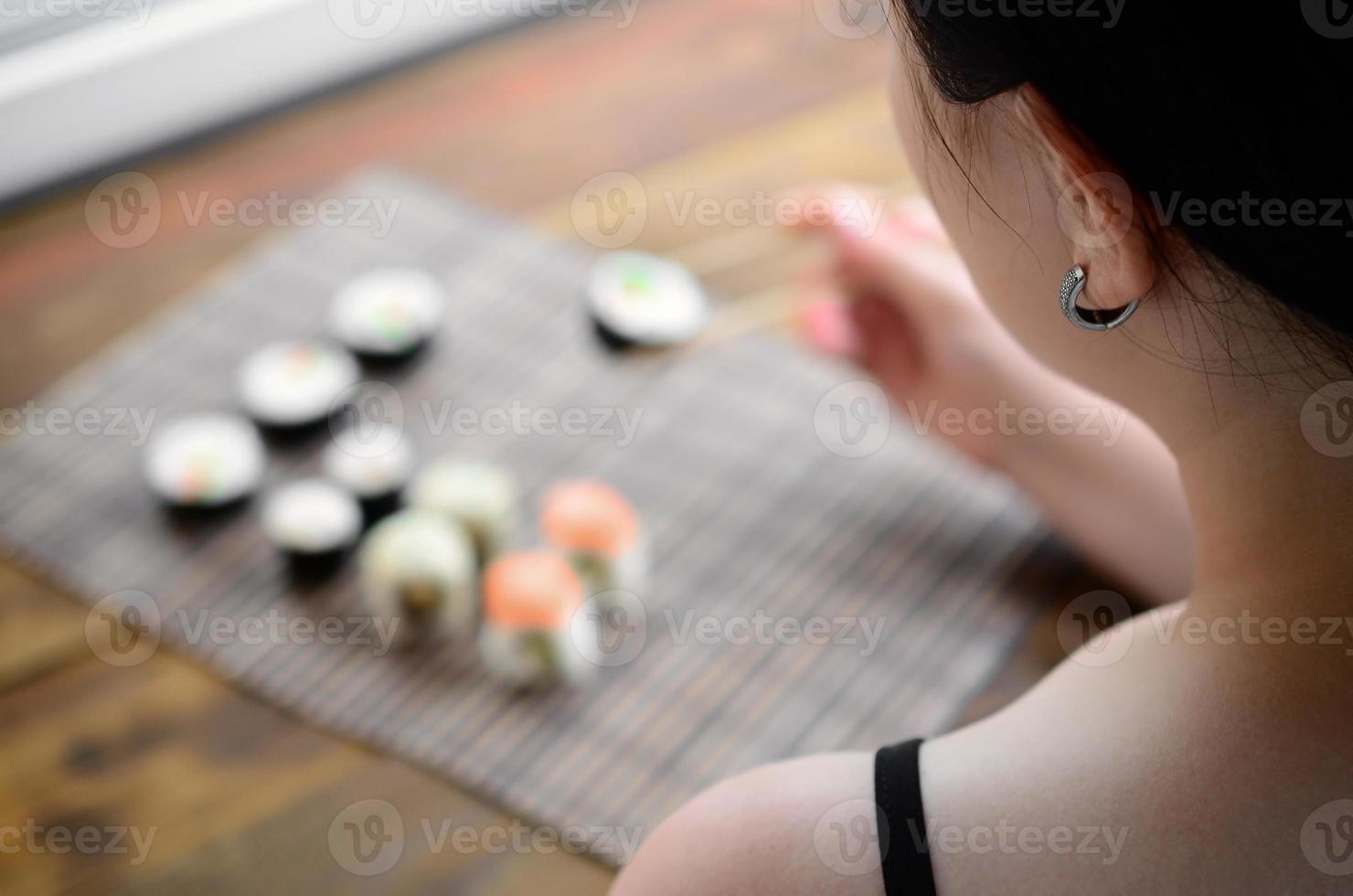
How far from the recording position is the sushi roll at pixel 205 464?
0.88m

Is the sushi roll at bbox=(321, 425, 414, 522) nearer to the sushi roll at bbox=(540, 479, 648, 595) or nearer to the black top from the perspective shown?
the sushi roll at bbox=(540, 479, 648, 595)

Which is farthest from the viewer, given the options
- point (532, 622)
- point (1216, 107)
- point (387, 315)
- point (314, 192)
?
point (314, 192)

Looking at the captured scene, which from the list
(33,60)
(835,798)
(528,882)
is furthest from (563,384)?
(33,60)

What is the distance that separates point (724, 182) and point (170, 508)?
554 millimetres

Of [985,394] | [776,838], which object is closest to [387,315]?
[985,394]

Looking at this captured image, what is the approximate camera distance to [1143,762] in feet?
1.48

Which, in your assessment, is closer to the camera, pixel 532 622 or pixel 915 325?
pixel 532 622

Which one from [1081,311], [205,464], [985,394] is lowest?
[205,464]

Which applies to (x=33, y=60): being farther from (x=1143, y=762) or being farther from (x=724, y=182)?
(x=1143, y=762)

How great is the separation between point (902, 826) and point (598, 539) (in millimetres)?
366

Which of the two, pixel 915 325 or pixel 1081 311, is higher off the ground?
pixel 1081 311

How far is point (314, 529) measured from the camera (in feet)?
2.73

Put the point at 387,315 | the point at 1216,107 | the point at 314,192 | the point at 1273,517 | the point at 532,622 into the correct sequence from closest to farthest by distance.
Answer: the point at 1216,107 < the point at 1273,517 < the point at 532,622 < the point at 387,315 < the point at 314,192

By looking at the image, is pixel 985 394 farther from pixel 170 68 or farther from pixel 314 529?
pixel 170 68
